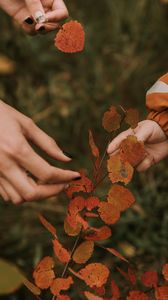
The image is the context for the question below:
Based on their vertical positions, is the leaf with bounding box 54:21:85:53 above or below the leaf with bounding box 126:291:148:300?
above

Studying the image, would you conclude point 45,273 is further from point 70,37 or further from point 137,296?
point 70,37

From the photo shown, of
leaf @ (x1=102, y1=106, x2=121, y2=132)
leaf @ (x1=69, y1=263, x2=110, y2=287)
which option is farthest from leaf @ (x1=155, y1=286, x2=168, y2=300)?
leaf @ (x1=102, y1=106, x2=121, y2=132)

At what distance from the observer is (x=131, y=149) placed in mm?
973

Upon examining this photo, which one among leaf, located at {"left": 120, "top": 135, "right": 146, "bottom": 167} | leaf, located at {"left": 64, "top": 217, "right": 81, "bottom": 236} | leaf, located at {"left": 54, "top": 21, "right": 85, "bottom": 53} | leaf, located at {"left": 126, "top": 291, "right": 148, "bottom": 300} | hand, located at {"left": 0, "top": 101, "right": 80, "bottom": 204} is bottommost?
leaf, located at {"left": 126, "top": 291, "right": 148, "bottom": 300}

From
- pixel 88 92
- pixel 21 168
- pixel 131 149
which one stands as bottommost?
pixel 88 92

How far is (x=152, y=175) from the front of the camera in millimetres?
1895

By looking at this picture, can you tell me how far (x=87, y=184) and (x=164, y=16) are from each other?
164 cm

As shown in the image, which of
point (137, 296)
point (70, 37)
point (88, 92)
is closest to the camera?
point (70, 37)

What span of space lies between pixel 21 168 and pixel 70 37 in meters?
0.27

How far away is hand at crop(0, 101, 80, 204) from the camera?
865mm

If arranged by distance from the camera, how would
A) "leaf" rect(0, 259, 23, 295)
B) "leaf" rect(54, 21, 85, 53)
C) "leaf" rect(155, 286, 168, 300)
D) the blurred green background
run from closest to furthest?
"leaf" rect(0, 259, 23, 295) < "leaf" rect(54, 21, 85, 53) < "leaf" rect(155, 286, 168, 300) < the blurred green background

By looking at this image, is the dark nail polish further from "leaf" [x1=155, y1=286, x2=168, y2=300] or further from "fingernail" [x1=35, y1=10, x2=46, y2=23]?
"leaf" [x1=155, y1=286, x2=168, y2=300]

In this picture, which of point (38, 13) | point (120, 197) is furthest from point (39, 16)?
point (120, 197)

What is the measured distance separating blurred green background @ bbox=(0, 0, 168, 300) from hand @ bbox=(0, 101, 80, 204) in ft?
2.76
